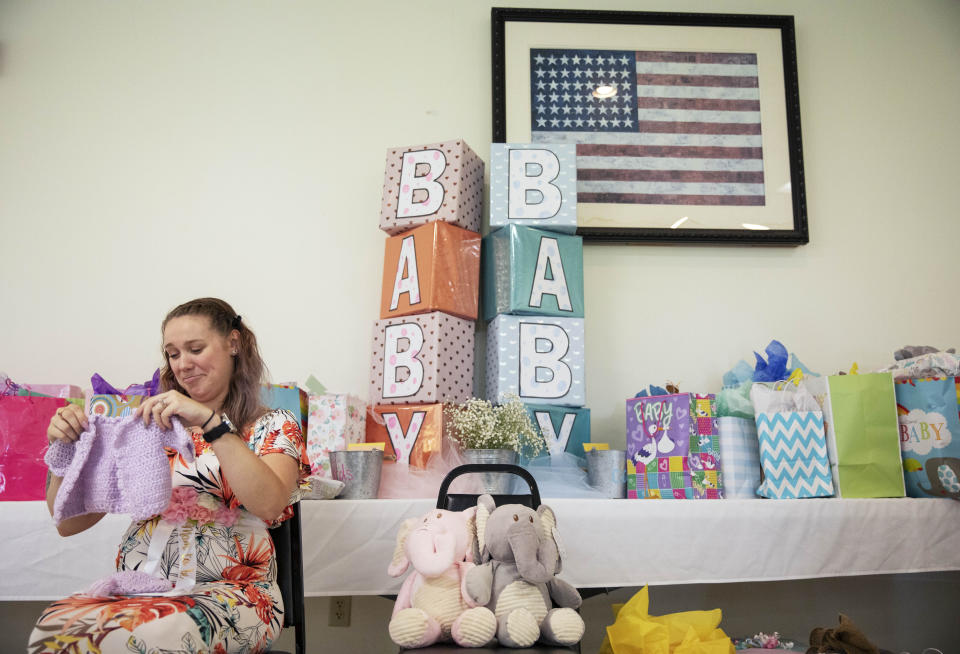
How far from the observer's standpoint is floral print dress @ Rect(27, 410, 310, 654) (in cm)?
131

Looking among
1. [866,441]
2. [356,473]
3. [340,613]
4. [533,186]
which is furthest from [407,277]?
[866,441]

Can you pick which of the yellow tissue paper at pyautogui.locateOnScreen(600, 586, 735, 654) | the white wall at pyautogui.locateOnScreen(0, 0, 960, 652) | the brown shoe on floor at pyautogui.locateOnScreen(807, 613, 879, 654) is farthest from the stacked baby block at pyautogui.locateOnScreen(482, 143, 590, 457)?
the brown shoe on floor at pyautogui.locateOnScreen(807, 613, 879, 654)

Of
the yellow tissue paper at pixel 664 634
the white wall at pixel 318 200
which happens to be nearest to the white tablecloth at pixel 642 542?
the yellow tissue paper at pixel 664 634

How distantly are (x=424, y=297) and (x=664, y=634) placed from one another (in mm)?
1285

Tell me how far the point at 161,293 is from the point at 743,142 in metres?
2.40

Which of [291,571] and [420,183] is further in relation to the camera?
[420,183]

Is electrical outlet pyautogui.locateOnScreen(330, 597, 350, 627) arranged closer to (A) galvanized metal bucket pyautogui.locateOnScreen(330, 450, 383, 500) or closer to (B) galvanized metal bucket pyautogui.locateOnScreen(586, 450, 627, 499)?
(A) galvanized metal bucket pyautogui.locateOnScreen(330, 450, 383, 500)

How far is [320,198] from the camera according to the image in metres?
3.02

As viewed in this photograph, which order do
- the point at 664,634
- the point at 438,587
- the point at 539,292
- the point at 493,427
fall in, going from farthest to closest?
the point at 539,292 < the point at 493,427 < the point at 664,634 < the point at 438,587

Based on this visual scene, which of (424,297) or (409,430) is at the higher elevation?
(424,297)

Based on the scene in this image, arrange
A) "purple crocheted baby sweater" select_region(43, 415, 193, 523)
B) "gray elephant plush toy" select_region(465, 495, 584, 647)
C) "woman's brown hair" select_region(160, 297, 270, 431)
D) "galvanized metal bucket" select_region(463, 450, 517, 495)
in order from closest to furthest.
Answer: "purple crocheted baby sweater" select_region(43, 415, 193, 523) < "gray elephant plush toy" select_region(465, 495, 584, 647) < "woman's brown hair" select_region(160, 297, 270, 431) < "galvanized metal bucket" select_region(463, 450, 517, 495)

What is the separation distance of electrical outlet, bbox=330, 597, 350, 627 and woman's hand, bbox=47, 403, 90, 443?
1.38 metres

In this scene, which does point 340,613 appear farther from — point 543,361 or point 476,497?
point 543,361

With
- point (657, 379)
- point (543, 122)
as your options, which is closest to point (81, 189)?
point (543, 122)
